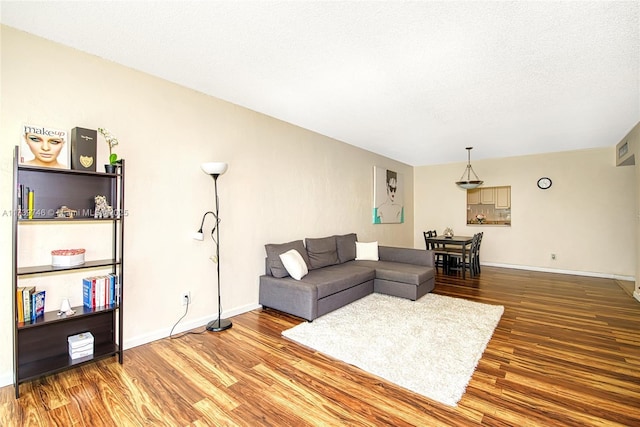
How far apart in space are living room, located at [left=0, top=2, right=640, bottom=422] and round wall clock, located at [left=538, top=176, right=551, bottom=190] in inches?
3.6

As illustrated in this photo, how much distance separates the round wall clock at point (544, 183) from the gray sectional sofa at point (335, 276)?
3579 millimetres

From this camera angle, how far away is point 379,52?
2.42 metres

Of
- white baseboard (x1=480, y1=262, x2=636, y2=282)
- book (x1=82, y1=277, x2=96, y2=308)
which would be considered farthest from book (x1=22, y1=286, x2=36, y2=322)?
white baseboard (x1=480, y1=262, x2=636, y2=282)

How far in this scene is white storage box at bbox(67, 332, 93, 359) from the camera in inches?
88.6

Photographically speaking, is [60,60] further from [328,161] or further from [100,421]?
[328,161]

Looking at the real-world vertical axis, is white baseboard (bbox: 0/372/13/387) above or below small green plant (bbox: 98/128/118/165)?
below

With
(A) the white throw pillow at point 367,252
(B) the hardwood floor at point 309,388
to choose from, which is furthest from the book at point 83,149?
(A) the white throw pillow at point 367,252

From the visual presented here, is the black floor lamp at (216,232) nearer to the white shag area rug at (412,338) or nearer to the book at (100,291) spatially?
the white shag area rug at (412,338)

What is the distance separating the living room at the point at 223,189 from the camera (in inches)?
91.2

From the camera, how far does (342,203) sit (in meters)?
5.39

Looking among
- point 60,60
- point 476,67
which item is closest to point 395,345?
point 476,67

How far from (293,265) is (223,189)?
4.05ft

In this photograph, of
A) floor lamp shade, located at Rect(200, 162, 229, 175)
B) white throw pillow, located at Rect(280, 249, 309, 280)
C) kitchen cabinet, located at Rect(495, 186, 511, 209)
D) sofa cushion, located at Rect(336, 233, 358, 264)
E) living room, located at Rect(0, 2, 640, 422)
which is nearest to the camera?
living room, located at Rect(0, 2, 640, 422)

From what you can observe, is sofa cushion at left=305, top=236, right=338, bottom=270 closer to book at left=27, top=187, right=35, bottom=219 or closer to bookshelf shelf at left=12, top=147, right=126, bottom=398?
bookshelf shelf at left=12, top=147, right=126, bottom=398
